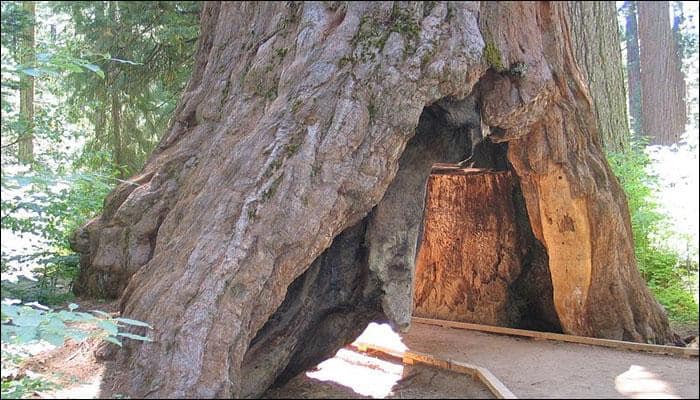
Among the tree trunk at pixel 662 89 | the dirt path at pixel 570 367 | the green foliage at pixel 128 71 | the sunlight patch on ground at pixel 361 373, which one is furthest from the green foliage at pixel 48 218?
the tree trunk at pixel 662 89

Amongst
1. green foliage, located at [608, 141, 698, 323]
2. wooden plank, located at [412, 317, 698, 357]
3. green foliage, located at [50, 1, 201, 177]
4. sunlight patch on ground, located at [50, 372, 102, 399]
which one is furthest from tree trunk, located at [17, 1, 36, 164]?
wooden plank, located at [412, 317, 698, 357]

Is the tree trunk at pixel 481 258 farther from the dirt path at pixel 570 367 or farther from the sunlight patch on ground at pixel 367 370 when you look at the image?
the sunlight patch on ground at pixel 367 370

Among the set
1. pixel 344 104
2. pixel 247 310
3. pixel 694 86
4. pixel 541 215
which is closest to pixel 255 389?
pixel 247 310

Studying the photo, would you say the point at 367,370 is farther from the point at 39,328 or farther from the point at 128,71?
the point at 128,71

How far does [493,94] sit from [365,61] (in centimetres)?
135

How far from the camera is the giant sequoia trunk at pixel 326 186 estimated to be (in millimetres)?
4094

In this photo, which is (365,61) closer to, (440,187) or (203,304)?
(203,304)

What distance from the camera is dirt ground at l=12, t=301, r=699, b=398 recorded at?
3.67m

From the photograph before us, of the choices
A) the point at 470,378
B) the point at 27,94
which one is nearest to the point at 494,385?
the point at 470,378

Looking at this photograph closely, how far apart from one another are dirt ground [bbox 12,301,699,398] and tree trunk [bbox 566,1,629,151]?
317 cm

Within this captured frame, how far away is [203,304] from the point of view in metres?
3.94

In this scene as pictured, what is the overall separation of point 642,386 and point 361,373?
99.5 inches

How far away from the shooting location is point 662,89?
843 centimetres

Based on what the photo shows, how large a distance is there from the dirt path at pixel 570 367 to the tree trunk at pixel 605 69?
298 centimetres
